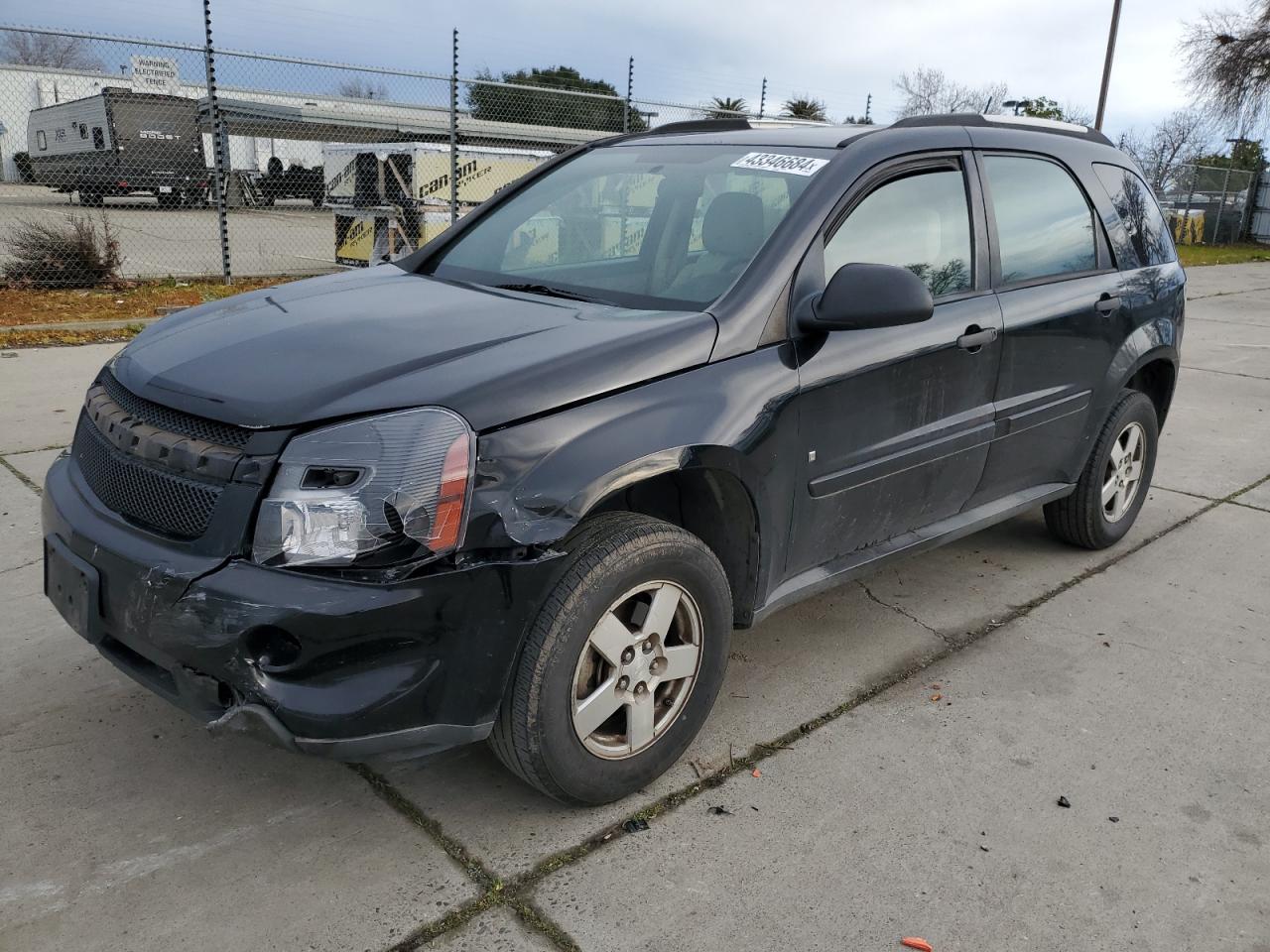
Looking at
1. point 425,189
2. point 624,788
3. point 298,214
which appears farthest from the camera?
point 298,214

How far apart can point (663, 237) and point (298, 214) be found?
25.8 m

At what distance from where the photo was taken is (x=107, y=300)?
33.8 ft

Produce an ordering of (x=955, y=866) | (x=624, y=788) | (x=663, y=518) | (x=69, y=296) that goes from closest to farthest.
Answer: (x=955, y=866), (x=624, y=788), (x=663, y=518), (x=69, y=296)

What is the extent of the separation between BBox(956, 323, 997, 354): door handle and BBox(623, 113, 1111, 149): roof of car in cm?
71

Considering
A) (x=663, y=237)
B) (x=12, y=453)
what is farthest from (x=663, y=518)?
(x=12, y=453)

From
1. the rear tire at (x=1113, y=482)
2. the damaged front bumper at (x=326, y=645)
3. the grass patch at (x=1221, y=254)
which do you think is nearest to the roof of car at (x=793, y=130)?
the rear tire at (x=1113, y=482)

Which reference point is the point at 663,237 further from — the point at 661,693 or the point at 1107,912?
the point at 1107,912

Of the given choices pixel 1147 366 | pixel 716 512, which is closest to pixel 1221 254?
pixel 1147 366

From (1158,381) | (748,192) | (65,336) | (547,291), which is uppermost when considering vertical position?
(748,192)

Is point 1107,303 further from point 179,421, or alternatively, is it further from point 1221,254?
point 1221,254

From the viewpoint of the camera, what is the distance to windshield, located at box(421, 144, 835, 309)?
10.3 feet

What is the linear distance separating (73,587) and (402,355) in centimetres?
99

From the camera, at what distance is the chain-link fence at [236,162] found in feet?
38.2

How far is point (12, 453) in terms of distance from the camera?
542 cm
